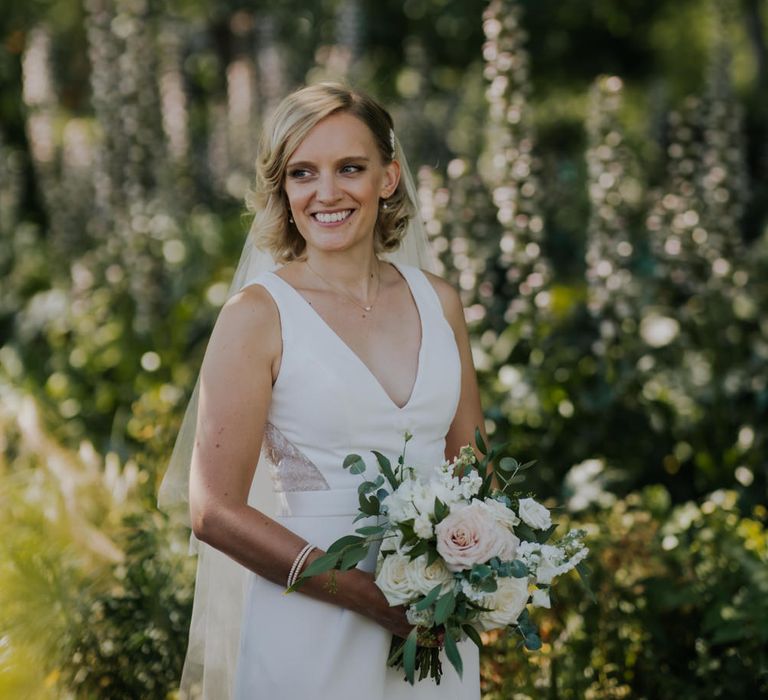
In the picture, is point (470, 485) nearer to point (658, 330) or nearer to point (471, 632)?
point (471, 632)

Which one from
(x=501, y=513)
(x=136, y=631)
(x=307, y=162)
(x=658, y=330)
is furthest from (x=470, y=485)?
(x=658, y=330)

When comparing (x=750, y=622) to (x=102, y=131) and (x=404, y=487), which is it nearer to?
(x=404, y=487)

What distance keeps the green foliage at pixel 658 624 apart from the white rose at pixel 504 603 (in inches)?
43.6

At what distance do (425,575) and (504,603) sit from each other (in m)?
0.21

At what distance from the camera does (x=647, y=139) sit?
11.5 m

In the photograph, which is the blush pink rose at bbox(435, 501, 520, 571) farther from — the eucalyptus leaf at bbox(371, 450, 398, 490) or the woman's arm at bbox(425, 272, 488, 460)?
the woman's arm at bbox(425, 272, 488, 460)

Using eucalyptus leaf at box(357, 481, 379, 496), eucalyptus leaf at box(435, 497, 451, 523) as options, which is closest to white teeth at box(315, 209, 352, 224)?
eucalyptus leaf at box(357, 481, 379, 496)

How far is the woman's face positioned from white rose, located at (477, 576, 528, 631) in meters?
0.92

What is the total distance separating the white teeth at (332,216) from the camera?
260cm

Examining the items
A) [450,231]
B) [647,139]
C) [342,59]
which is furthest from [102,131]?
[647,139]

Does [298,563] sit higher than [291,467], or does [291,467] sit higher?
[291,467]

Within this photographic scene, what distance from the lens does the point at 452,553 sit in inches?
86.5

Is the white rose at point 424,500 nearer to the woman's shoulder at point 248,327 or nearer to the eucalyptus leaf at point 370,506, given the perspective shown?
the eucalyptus leaf at point 370,506

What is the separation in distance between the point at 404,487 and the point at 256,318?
1.78ft
